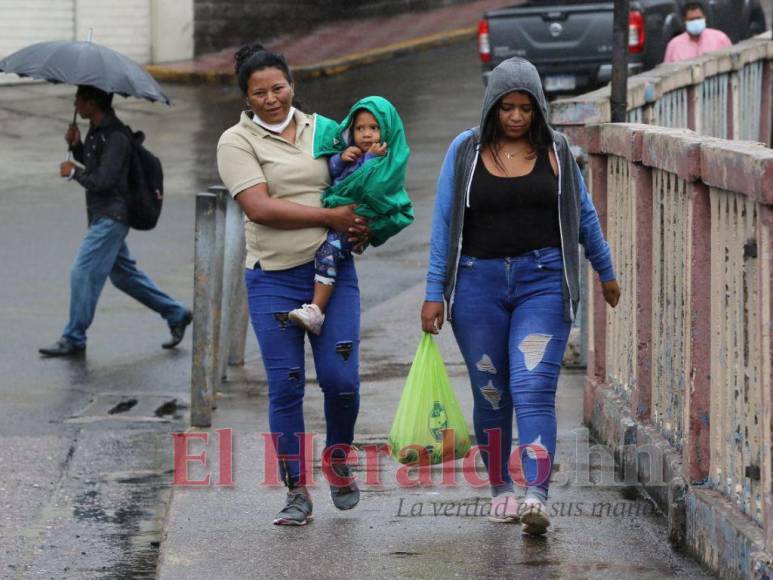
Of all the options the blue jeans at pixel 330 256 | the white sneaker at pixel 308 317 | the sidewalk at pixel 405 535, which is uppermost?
the blue jeans at pixel 330 256

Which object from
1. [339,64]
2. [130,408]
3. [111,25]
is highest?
[111,25]

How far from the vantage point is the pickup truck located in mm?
19500

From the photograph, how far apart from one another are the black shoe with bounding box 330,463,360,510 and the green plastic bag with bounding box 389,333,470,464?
316 millimetres

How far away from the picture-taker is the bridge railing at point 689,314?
481cm

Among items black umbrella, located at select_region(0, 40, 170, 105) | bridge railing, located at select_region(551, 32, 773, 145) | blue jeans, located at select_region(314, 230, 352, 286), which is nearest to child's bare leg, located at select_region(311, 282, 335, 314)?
blue jeans, located at select_region(314, 230, 352, 286)

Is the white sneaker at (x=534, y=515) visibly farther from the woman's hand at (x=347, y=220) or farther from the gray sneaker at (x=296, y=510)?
the woman's hand at (x=347, y=220)

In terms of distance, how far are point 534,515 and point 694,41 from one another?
12433 millimetres

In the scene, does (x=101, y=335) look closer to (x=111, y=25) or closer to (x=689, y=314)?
(x=689, y=314)

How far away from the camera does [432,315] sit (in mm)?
5812

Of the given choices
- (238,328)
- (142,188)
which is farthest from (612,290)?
(142,188)

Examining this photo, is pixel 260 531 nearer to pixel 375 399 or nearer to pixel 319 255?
pixel 319 255

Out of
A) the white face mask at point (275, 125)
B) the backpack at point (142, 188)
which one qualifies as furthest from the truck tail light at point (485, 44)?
the white face mask at point (275, 125)

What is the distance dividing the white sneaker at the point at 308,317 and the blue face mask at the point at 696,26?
12066mm

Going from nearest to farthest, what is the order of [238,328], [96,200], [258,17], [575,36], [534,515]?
1. [534,515]
2. [238,328]
3. [96,200]
4. [575,36]
5. [258,17]
